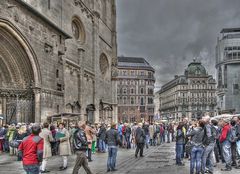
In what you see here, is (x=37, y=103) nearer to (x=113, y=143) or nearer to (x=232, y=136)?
(x=113, y=143)

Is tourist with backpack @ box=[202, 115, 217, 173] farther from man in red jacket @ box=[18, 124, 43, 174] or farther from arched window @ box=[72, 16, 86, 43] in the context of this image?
arched window @ box=[72, 16, 86, 43]

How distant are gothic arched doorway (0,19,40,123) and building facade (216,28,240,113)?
62420mm

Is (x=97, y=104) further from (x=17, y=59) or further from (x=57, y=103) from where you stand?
(x=17, y=59)

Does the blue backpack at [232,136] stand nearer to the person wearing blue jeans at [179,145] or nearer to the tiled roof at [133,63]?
the person wearing blue jeans at [179,145]

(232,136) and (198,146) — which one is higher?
(232,136)

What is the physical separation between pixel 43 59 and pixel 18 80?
2085mm

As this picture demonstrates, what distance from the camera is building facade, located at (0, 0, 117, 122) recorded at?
22.1 meters

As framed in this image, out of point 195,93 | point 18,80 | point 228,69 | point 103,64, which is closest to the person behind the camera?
point 18,80

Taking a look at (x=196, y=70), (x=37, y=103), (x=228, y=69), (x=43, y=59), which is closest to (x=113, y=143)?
(x=37, y=103)

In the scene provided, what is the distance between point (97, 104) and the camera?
41812mm

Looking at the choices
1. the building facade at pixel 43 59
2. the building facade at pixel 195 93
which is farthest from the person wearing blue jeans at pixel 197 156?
the building facade at pixel 195 93

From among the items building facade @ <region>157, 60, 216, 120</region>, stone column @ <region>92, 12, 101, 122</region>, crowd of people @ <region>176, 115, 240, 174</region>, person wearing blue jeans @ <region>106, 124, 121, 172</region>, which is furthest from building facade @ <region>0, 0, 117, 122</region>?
building facade @ <region>157, 60, 216, 120</region>

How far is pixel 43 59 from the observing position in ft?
80.1

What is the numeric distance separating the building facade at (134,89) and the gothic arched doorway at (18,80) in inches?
3823
